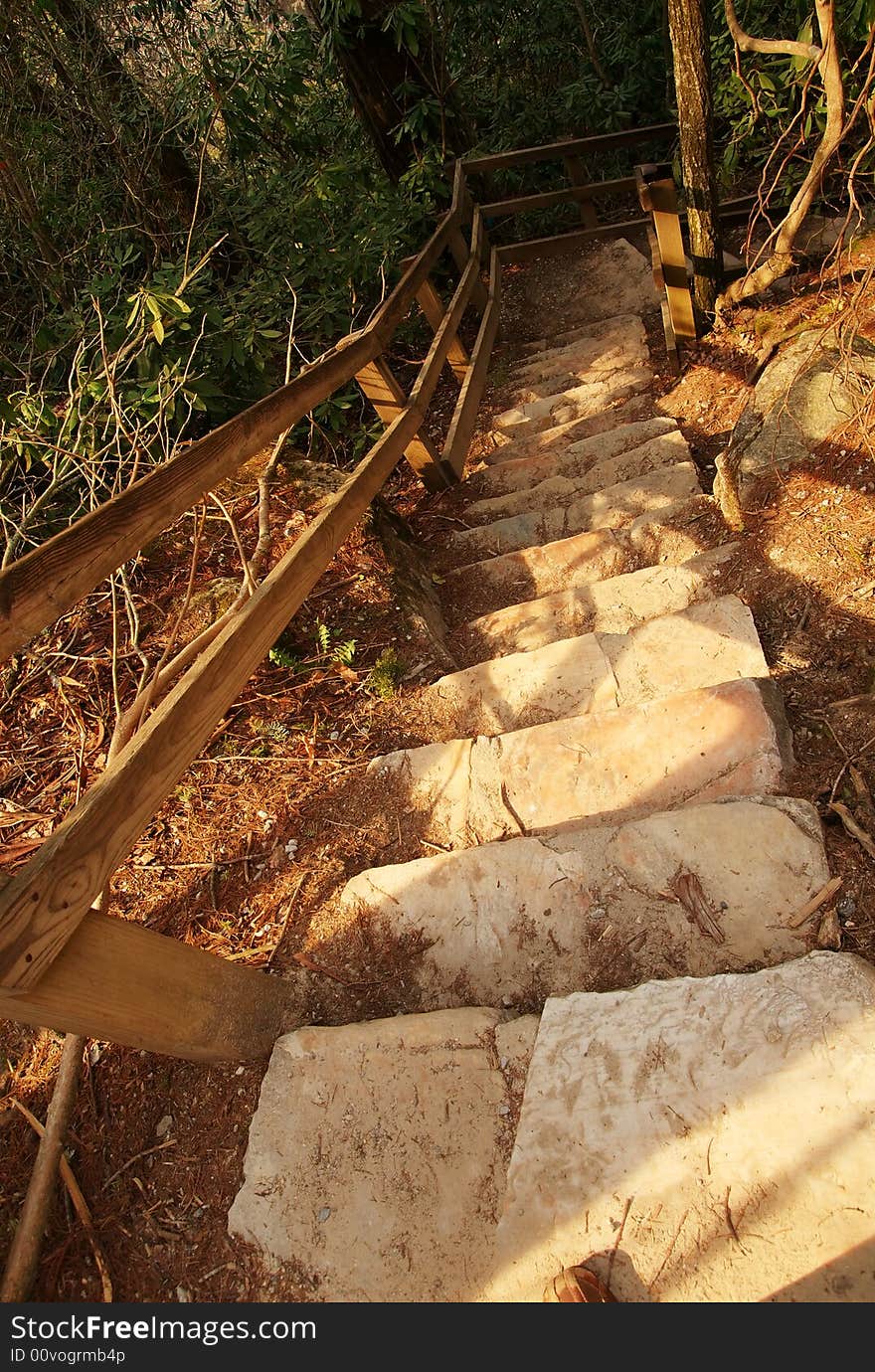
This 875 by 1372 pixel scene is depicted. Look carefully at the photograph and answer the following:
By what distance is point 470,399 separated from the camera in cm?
523

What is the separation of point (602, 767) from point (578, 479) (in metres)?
2.61

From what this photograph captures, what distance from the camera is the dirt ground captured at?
2.00 meters

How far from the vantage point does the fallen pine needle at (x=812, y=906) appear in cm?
193

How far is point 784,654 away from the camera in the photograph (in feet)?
9.14

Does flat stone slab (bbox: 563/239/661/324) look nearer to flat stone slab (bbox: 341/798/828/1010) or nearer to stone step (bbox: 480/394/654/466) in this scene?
stone step (bbox: 480/394/654/466)

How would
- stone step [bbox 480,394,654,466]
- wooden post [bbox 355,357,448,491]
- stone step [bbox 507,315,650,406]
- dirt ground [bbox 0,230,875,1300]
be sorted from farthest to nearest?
stone step [bbox 507,315,650,406] < stone step [bbox 480,394,654,466] < wooden post [bbox 355,357,448,491] < dirt ground [bbox 0,230,875,1300]

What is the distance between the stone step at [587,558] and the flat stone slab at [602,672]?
72 centimetres

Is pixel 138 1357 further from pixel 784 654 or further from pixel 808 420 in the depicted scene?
pixel 808 420

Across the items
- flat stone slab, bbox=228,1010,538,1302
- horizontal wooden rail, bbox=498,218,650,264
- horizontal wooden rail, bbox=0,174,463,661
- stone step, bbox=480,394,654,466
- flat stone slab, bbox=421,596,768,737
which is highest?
horizontal wooden rail, bbox=0,174,463,661

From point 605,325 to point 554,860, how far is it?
5.32 m

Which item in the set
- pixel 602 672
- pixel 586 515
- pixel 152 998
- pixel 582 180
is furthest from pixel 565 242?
pixel 152 998

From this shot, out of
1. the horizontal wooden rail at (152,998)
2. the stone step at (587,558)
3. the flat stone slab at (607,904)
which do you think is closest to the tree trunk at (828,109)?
the stone step at (587,558)

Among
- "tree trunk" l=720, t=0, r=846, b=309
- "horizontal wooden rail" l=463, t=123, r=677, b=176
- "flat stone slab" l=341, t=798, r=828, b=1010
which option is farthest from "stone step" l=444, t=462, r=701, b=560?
"horizontal wooden rail" l=463, t=123, r=677, b=176

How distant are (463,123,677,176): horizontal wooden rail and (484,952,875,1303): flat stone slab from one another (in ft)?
22.3
